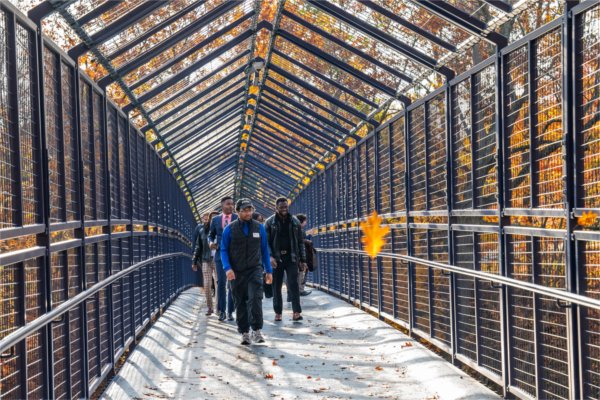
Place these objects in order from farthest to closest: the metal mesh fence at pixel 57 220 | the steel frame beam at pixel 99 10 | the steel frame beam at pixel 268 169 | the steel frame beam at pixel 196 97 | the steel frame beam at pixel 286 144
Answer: the steel frame beam at pixel 268 169 < the steel frame beam at pixel 286 144 < the steel frame beam at pixel 196 97 < the steel frame beam at pixel 99 10 < the metal mesh fence at pixel 57 220

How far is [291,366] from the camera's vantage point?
8656mm

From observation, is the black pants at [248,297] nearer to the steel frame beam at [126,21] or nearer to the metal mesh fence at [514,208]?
the metal mesh fence at [514,208]

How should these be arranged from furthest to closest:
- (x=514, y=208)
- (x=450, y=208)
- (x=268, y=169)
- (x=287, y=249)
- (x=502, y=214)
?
(x=268, y=169), (x=287, y=249), (x=450, y=208), (x=502, y=214), (x=514, y=208)

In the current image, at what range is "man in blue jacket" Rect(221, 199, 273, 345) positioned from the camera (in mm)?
10148

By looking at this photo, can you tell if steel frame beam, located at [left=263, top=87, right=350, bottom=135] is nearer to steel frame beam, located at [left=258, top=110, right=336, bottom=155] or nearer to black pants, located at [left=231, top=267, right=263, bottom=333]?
steel frame beam, located at [left=258, top=110, right=336, bottom=155]

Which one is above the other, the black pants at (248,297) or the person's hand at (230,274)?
the person's hand at (230,274)

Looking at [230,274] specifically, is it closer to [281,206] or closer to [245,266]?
[245,266]

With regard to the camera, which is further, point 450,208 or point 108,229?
point 108,229

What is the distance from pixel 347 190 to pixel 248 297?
5.99 metres

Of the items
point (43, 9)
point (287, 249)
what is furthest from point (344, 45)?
point (43, 9)

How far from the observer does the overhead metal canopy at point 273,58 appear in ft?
27.2

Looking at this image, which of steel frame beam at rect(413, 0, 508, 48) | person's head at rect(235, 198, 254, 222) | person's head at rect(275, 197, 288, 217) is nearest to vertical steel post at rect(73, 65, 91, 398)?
person's head at rect(235, 198, 254, 222)

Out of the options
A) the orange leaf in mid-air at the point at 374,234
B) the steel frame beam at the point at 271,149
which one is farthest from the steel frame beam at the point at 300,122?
the steel frame beam at the point at 271,149

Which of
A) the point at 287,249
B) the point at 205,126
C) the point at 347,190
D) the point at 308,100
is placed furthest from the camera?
the point at 205,126
